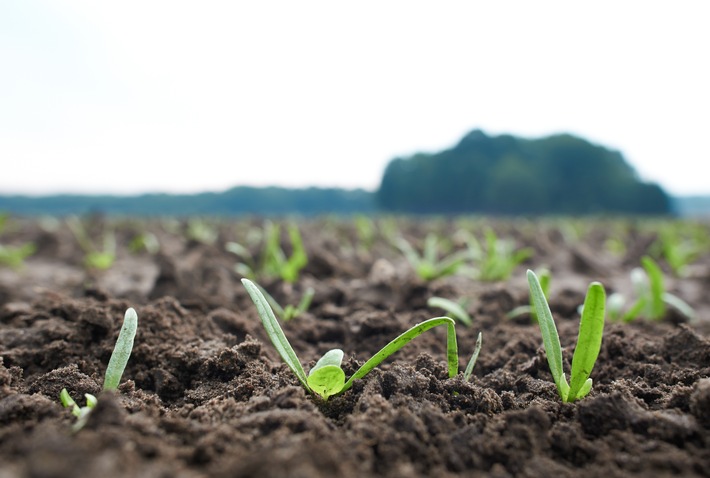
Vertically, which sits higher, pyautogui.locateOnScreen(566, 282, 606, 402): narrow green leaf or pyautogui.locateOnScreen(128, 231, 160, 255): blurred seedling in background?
pyautogui.locateOnScreen(566, 282, 606, 402): narrow green leaf

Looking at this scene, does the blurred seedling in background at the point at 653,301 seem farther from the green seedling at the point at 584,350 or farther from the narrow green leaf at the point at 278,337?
the narrow green leaf at the point at 278,337

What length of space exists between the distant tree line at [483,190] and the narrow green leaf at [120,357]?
→ 1327 inches

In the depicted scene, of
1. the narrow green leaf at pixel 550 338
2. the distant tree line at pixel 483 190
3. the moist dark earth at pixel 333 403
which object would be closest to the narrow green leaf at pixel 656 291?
the moist dark earth at pixel 333 403

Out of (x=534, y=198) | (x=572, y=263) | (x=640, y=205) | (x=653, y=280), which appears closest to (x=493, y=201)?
(x=534, y=198)

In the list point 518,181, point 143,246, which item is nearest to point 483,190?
point 518,181

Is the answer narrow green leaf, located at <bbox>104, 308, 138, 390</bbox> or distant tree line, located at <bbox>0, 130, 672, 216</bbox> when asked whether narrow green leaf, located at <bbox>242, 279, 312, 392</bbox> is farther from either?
distant tree line, located at <bbox>0, 130, 672, 216</bbox>

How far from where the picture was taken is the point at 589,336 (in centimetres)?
117

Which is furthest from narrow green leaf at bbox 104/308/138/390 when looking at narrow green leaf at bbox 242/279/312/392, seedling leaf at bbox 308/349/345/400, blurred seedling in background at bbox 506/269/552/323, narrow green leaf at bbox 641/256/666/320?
narrow green leaf at bbox 641/256/666/320

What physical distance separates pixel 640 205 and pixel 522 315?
39703 mm

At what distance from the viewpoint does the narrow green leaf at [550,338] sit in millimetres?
1142

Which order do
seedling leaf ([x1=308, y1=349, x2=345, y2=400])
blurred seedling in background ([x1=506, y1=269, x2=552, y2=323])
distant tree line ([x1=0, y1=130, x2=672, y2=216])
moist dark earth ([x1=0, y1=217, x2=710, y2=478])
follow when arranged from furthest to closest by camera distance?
distant tree line ([x1=0, y1=130, x2=672, y2=216])
blurred seedling in background ([x1=506, y1=269, x2=552, y2=323])
seedling leaf ([x1=308, y1=349, x2=345, y2=400])
moist dark earth ([x1=0, y1=217, x2=710, y2=478])

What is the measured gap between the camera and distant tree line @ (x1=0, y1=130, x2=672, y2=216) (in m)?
36.7

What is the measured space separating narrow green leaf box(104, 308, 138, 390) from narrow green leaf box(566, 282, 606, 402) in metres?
0.98

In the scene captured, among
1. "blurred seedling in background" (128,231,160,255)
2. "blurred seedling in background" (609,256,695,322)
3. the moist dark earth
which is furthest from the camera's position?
"blurred seedling in background" (128,231,160,255)
